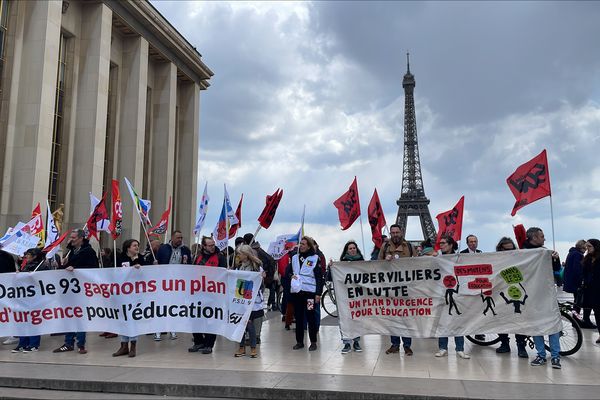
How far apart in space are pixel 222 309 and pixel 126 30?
28.4m

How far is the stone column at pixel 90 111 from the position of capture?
2673cm

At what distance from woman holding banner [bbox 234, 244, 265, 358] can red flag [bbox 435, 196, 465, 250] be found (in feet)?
12.6

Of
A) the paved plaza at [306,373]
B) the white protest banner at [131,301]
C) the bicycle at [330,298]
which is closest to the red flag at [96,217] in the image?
the white protest banner at [131,301]

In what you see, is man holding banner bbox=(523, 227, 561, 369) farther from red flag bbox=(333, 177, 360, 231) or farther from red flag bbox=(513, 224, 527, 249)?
red flag bbox=(333, 177, 360, 231)

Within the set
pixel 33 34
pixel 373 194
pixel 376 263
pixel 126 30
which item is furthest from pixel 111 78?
pixel 376 263

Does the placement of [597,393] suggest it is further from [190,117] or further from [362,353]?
[190,117]

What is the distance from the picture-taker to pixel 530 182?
931 centimetres

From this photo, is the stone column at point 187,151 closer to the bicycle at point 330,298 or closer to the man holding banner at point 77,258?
the bicycle at point 330,298

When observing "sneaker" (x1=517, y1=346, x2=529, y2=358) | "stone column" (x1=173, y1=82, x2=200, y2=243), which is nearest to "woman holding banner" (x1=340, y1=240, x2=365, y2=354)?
"sneaker" (x1=517, y1=346, x2=529, y2=358)

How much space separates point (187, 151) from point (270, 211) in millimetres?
33125

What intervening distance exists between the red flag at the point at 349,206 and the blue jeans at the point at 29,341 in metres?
6.63

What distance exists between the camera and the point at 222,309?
9.13m

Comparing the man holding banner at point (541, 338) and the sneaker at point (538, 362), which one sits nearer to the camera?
the man holding banner at point (541, 338)

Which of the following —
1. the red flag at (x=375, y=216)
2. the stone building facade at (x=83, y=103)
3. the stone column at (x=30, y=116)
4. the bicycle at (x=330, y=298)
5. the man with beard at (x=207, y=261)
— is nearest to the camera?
the man with beard at (x=207, y=261)
